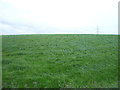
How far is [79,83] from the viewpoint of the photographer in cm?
600

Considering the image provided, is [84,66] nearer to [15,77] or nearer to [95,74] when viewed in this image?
[95,74]

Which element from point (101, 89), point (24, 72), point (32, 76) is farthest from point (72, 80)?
point (24, 72)

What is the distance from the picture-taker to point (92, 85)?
18.7 feet

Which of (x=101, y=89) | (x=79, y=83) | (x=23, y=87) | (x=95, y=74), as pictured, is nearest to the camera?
(x=101, y=89)

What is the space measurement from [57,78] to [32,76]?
1516mm

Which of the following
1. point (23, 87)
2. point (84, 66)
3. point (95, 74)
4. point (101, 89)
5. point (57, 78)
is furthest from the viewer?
point (84, 66)

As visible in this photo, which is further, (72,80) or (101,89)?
(72,80)

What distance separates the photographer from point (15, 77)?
21.6 feet

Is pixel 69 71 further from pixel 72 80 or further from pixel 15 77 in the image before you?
pixel 15 77

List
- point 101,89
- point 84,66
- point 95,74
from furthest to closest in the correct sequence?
1. point 84,66
2. point 95,74
3. point 101,89

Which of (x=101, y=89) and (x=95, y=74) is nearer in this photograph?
(x=101, y=89)

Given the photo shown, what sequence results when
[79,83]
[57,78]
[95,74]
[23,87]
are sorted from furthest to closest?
[95,74] → [57,78] → [79,83] → [23,87]

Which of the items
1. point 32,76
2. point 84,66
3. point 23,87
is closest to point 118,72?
point 84,66

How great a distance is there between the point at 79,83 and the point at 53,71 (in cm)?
219
